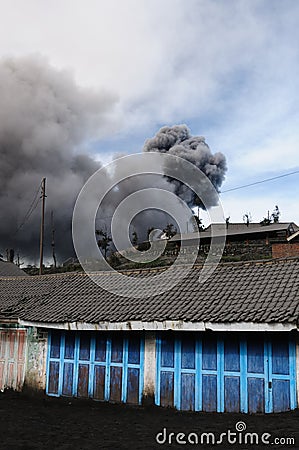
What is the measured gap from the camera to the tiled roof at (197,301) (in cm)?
971

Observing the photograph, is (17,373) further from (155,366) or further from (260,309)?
(260,309)

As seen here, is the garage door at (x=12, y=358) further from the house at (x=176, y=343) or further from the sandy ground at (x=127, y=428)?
the sandy ground at (x=127, y=428)

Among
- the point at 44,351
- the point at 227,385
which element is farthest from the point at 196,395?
the point at 44,351

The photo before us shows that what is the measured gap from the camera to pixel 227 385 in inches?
391

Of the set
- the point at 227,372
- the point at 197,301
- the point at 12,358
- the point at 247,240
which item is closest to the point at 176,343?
the point at 197,301

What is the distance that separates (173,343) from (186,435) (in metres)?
2.87

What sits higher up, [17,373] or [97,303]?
[97,303]

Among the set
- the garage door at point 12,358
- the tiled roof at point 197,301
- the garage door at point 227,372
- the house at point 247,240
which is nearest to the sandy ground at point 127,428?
the garage door at point 227,372

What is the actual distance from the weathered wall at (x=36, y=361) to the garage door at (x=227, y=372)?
3801 mm

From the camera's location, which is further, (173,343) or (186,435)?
(173,343)

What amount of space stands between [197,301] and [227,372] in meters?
1.77

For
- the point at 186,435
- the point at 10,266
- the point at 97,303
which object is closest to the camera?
the point at 186,435

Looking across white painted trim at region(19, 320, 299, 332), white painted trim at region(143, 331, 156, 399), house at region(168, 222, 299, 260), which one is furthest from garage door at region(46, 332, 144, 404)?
house at region(168, 222, 299, 260)

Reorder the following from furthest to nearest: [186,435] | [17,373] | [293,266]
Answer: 1. [17,373]
2. [293,266]
3. [186,435]
